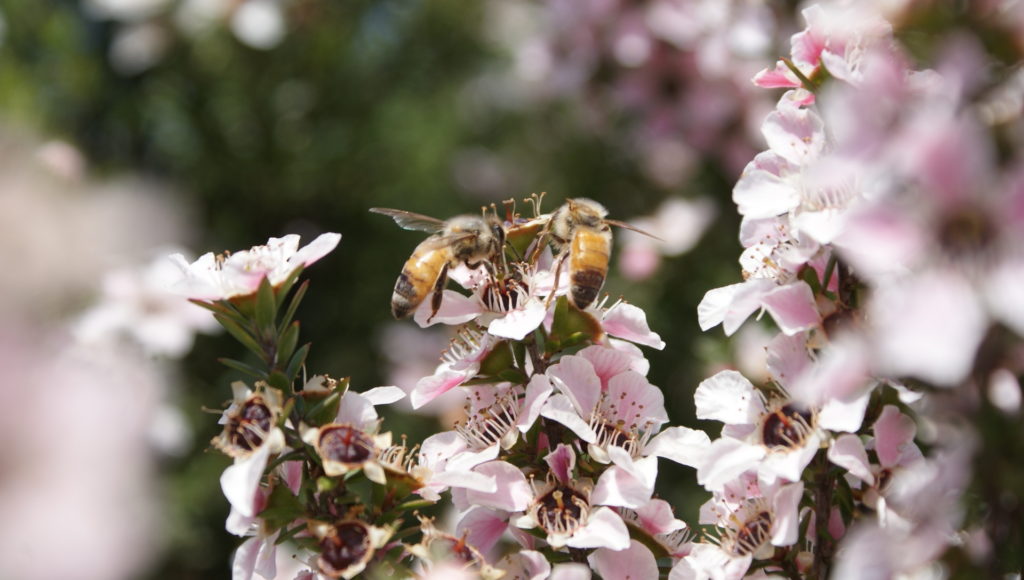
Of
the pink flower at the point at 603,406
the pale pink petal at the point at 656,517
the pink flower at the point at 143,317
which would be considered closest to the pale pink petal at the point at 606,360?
the pink flower at the point at 603,406

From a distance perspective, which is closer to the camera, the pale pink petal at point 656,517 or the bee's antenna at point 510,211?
the pale pink petal at point 656,517

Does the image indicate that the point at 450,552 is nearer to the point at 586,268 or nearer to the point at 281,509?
the point at 281,509

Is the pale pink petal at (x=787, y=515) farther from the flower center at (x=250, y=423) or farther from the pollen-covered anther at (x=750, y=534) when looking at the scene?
the flower center at (x=250, y=423)

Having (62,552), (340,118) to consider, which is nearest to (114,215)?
(340,118)

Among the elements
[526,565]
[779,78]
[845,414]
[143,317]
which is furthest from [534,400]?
[143,317]

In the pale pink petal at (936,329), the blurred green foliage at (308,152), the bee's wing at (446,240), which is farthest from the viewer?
the blurred green foliage at (308,152)

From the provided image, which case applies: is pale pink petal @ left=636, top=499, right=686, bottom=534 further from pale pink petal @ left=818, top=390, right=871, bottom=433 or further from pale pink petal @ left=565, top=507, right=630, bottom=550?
pale pink petal @ left=818, top=390, right=871, bottom=433

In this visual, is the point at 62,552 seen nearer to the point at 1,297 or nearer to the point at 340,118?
the point at 1,297
